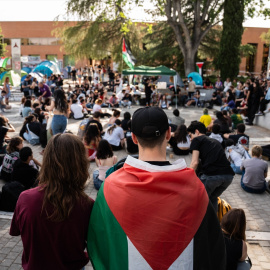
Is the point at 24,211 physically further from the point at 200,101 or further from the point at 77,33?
the point at 77,33

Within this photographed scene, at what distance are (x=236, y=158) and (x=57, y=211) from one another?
639 cm

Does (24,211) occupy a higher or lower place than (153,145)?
lower

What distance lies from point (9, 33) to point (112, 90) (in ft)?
116

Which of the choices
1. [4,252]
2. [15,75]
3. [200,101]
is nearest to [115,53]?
[15,75]

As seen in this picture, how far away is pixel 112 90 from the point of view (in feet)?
83.7

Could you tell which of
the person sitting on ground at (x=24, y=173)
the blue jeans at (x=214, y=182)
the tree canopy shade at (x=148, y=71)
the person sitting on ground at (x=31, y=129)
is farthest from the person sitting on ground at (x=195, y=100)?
the blue jeans at (x=214, y=182)

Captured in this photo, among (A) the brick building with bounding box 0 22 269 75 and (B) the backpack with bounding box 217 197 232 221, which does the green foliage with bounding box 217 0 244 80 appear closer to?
(B) the backpack with bounding box 217 197 232 221

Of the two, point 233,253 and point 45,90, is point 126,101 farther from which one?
point 233,253

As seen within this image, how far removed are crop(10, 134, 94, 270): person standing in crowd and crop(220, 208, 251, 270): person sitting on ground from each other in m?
1.81

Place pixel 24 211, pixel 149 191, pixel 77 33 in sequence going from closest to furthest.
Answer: pixel 149 191
pixel 24 211
pixel 77 33

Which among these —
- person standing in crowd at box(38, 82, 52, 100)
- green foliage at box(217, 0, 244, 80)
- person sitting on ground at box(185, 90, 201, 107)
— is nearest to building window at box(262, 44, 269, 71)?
green foliage at box(217, 0, 244, 80)

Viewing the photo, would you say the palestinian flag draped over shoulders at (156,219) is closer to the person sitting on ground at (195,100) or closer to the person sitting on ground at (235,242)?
the person sitting on ground at (235,242)

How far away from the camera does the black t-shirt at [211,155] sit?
4.56 meters

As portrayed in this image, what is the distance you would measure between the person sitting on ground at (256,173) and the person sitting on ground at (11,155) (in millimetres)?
4664
